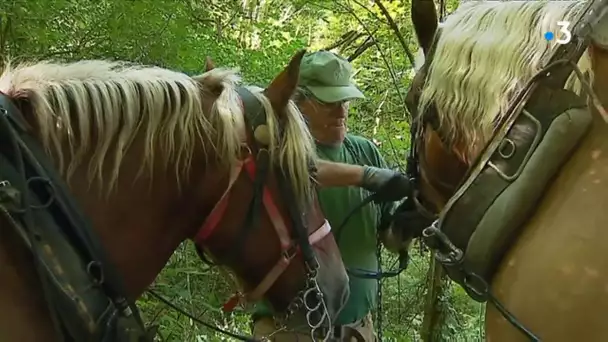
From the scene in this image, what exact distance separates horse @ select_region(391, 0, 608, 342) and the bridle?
0.46 meters

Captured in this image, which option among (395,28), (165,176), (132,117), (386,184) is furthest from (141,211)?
(395,28)

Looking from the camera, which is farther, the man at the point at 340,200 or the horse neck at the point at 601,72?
the man at the point at 340,200

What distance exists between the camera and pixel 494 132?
1.83m

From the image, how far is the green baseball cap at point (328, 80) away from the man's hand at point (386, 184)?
1.34 feet

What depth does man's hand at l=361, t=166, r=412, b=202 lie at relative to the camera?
9.63ft

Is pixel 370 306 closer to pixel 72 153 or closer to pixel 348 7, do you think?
pixel 72 153

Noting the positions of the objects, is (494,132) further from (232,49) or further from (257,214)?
(232,49)

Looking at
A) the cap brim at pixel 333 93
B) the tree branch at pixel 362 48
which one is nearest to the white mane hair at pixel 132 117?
the cap brim at pixel 333 93

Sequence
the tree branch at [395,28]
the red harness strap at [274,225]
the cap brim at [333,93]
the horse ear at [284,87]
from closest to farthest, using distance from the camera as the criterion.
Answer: the red harness strap at [274,225]
the horse ear at [284,87]
the cap brim at [333,93]
the tree branch at [395,28]

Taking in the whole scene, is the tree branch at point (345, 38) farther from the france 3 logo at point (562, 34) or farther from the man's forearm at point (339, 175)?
the france 3 logo at point (562, 34)

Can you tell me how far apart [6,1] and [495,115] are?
2.70 m

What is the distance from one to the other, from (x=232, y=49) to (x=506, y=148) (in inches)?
Answer: 119

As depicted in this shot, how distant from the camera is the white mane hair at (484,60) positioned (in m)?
1.97

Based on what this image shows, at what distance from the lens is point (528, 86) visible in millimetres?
1759
